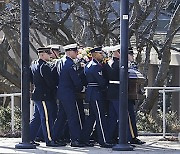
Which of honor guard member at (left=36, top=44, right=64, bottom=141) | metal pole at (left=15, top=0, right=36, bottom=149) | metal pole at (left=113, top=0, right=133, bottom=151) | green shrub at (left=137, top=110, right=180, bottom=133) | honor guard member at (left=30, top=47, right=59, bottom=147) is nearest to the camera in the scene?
metal pole at (left=113, top=0, right=133, bottom=151)

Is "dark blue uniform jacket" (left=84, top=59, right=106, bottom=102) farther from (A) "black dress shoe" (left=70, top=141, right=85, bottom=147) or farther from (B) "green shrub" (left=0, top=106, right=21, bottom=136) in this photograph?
(B) "green shrub" (left=0, top=106, right=21, bottom=136)

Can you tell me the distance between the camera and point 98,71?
1099 cm

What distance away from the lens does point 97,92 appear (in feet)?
36.4

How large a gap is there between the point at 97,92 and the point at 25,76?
1316 mm

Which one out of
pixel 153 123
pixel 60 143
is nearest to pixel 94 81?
pixel 60 143

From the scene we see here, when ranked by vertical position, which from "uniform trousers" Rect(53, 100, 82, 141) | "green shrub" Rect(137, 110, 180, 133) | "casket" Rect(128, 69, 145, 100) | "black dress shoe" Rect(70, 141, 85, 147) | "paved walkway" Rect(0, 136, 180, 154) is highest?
"casket" Rect(128, 69, 145, 100)

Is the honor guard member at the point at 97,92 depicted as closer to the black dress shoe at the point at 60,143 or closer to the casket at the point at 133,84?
the casket at the point at 133,84

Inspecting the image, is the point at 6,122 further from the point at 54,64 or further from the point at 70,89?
the point at 70,89

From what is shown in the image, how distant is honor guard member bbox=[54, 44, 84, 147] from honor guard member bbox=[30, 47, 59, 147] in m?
0.20

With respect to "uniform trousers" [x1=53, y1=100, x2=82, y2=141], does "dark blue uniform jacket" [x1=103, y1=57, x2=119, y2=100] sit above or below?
above

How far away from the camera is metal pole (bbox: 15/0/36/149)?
10945 mm

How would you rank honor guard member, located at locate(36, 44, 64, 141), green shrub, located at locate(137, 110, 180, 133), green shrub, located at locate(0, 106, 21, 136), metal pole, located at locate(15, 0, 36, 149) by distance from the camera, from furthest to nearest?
green shrub, located at locate(137, 110, 180, 133), green shrub, located at locate(0, 106, 21, 136), honor guard member, located at locate(36, 44, 64, 141), metal pole, located at locate(15, 0, 36, 149)

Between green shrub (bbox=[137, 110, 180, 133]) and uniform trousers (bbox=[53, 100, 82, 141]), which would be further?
green shrub (bbox=[137, 110, 180, 133])

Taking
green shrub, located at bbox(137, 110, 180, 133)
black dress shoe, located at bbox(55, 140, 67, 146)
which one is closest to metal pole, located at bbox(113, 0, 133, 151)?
black dress shoe, located at bbox(55, 140, 67, 146)
